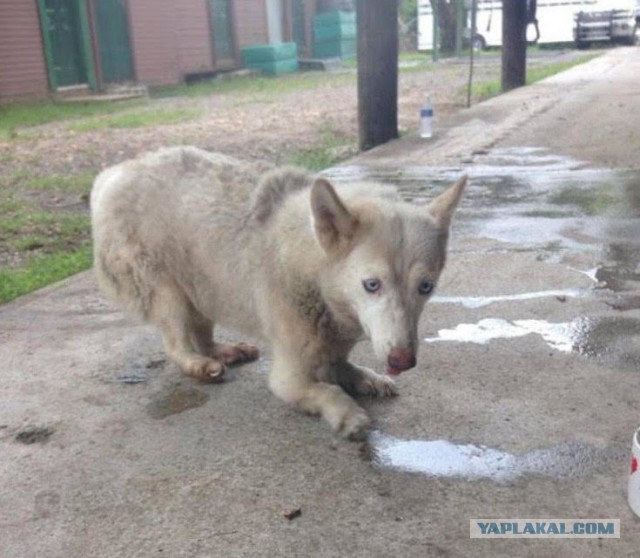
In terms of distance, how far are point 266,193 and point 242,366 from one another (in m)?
0.97

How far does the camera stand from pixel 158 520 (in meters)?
2.75

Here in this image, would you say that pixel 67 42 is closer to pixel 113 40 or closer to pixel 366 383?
pixel 113 40

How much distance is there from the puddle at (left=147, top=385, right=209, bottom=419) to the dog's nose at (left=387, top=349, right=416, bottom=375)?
1.19 metres

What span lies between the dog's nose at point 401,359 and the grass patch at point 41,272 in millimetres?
3457

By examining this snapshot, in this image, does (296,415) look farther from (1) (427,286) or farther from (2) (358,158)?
(2) (358,158)

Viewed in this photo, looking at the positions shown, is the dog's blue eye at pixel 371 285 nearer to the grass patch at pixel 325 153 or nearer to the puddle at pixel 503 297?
the puddle at pixel 503 297

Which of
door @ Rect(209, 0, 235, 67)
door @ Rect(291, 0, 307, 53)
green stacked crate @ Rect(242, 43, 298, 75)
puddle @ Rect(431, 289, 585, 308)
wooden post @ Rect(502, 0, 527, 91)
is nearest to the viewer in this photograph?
puddle @ Rect(431, 289, 585, 308)

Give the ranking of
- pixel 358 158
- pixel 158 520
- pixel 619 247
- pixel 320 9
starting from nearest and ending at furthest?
pixel 158 520, pixel 619 247, pixel 358 158, pixel 320 9

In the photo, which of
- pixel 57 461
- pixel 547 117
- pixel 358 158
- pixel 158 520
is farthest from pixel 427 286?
pixel 547 117

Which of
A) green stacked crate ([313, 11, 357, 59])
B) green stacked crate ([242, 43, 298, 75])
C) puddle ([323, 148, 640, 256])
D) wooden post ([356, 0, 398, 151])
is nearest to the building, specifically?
green stacked crate ([242, 43, 298, 75])

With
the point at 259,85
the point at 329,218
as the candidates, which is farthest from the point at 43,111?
the point at 329,218

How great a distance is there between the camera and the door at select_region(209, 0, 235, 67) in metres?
27.8

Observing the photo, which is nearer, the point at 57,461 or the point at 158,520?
the point at 158,520

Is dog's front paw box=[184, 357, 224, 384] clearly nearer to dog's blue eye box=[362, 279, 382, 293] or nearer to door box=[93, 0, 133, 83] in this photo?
dog's blue eye box=[362, 279, 382, 293]
